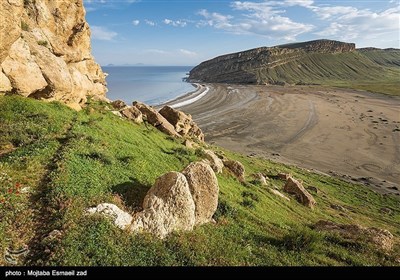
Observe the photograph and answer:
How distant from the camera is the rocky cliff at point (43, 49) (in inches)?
680

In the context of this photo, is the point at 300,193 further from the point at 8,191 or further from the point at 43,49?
the point at 43,49

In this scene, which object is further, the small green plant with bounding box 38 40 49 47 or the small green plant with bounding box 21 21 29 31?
the small green plant with bounding box 38 40 49 47

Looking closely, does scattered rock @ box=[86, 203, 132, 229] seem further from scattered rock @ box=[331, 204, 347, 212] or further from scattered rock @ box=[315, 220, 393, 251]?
scattered rock @ box=[331, 204, 347, 212]

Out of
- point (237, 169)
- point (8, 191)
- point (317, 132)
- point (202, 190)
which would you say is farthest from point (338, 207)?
point (317, 132)

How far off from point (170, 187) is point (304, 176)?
97.6 feet

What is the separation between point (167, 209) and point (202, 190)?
2.52 metres

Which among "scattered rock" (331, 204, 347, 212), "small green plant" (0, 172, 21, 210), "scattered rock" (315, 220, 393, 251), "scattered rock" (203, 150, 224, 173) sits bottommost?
"scattered rock" (331, 204, 347, 212)

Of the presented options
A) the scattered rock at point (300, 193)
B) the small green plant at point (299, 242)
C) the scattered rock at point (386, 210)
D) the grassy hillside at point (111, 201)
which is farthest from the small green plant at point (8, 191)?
the scattered rock at point (386, 210)

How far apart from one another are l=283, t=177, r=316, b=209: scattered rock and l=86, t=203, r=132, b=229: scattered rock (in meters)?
18.2

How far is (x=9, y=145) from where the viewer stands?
15.5 meters

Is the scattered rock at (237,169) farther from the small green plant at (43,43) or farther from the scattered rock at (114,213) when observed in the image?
the small green plant at (43,43)

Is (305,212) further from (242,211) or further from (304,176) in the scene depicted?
(304,176)

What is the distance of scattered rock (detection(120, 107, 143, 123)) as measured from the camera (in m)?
30.3

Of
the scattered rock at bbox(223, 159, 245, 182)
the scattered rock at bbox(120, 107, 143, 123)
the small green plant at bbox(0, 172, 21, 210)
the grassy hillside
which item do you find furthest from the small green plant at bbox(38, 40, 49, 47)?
the scattered rock at bbox(223, 159, 245, 182)
